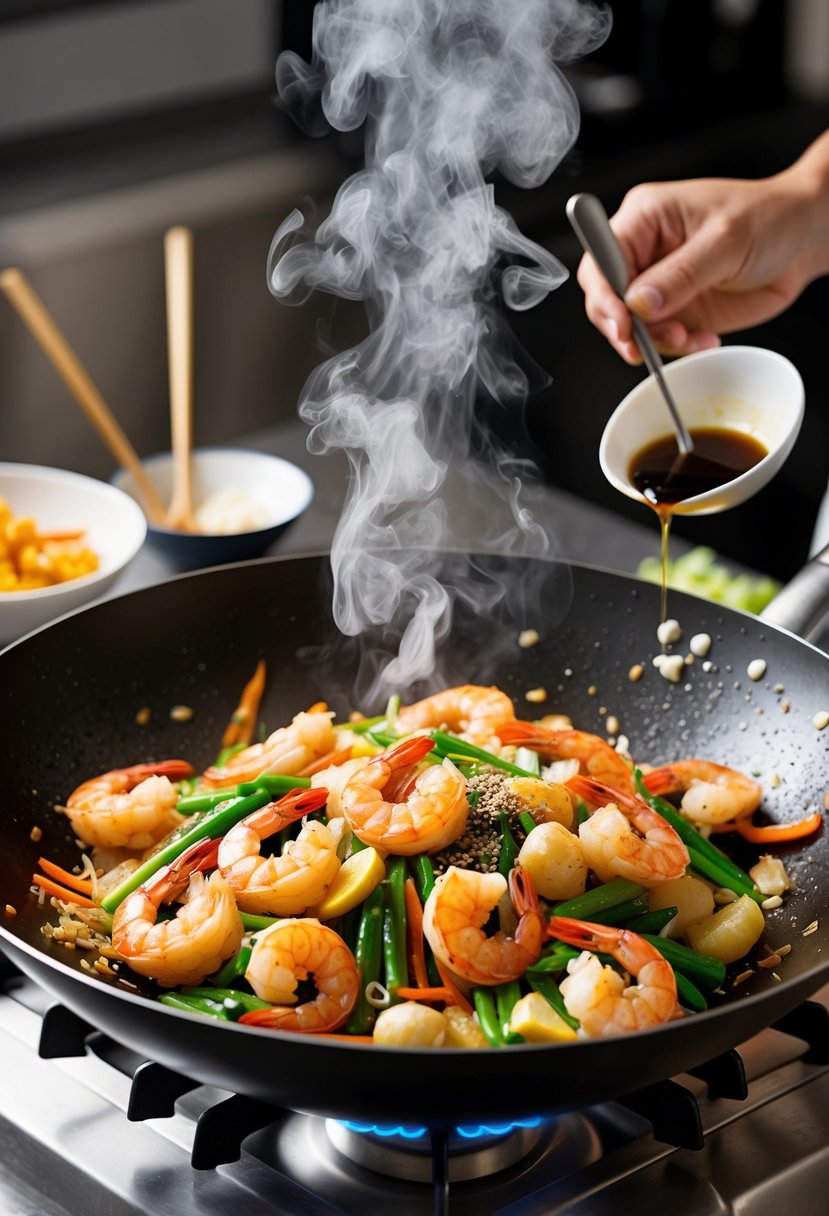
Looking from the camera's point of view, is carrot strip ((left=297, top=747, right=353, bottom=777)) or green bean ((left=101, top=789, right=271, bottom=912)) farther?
carrot strip ((left=297, top=747, right=353, bottom=777))

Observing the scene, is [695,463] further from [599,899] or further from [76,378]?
[76,378]

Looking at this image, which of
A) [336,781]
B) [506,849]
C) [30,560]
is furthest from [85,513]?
[506,849]

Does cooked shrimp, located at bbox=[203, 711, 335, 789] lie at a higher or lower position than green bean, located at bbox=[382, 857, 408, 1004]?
lower

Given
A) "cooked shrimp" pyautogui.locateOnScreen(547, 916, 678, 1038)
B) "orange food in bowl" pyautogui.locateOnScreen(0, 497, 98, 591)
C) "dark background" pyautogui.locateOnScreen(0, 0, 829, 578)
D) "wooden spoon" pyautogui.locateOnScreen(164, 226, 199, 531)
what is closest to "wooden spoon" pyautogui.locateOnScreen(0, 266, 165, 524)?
"wooden spoon" pyautogui.locateOnScreen(164, 226, 199, 531)

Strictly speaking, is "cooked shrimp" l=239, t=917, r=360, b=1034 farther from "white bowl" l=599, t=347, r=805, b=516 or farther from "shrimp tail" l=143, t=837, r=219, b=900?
"white bowl" l=599, t=347, r=805, b=516

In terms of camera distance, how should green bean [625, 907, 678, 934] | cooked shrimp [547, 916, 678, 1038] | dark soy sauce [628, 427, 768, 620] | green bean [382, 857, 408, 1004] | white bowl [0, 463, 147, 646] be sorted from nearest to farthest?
cooked shrimp [547, 916, 678, 1038], green bean [382, 857, 408, 1004], green bean [625, 907, 678, 934], dark soy sauce [628, 427, 768, 620], white bowl [0, 463, 147, 646]

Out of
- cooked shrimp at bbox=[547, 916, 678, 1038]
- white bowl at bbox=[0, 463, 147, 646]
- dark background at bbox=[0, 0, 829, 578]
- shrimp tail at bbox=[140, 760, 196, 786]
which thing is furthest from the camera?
dark background at bbox=[0, 0, 829, 578]

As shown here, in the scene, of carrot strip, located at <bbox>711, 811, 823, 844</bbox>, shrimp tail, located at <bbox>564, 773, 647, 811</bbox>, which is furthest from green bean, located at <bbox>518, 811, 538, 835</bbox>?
carrot strip, located at <bbox>711, 811, 823, 844</bbox>

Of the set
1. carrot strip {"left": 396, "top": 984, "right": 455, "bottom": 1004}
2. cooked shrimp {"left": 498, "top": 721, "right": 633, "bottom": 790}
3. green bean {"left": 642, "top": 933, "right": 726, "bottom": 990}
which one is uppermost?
carrot strip {"left": 396, "top": 984, "right": 455, "bottom": 1004}
